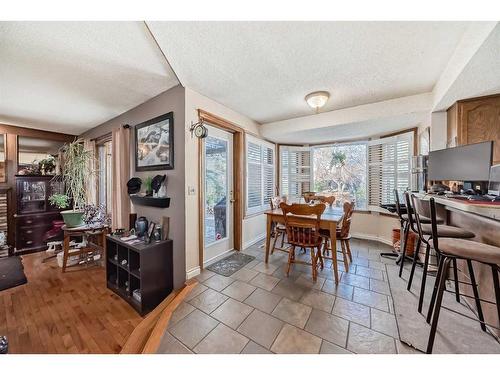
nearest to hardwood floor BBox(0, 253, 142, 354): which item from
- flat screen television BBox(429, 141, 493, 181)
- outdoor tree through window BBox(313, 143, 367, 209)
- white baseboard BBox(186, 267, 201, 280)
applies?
white baseboard BBox(186, 267, 201, 280)

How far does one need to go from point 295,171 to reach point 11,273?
5276 mm

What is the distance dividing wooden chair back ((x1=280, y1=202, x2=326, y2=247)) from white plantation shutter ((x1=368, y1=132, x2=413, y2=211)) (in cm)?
226

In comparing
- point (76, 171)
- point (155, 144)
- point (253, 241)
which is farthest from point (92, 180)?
point (253, 241)

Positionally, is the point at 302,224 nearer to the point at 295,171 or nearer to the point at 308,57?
the point at 308,57

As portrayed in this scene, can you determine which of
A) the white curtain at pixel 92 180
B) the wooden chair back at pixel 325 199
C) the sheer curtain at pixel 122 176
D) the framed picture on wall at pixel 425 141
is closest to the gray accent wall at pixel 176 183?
the sheer curtain at pixel 122 176

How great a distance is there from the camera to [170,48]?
65.9 inches

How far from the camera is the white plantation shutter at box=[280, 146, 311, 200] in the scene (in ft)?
14.8

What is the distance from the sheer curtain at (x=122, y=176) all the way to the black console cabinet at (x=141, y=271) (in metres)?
0.54

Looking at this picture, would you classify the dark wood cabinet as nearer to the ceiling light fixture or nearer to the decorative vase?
the decorative vase

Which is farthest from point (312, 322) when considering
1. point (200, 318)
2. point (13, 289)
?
point (13, 289)

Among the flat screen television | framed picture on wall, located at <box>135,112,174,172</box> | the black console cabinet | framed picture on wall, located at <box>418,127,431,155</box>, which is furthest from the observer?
framed picture on wall, located at <box>418,127,431,155</box>
